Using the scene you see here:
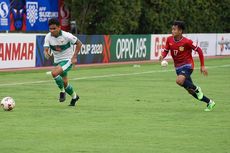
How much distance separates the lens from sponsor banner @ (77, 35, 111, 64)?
37.8 metres

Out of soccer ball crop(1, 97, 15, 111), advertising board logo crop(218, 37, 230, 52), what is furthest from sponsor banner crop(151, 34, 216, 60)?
soccer ball crop(1, 97, 15, 111)

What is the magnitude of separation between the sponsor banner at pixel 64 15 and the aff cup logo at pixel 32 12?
266 cm

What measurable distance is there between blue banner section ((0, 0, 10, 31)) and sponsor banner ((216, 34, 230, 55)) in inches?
647

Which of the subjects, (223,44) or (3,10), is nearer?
(3,10)

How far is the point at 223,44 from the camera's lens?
5309 cm

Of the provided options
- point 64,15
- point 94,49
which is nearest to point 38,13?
point 64,15

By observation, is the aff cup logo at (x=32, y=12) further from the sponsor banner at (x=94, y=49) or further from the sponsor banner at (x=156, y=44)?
the sponsor banner at (x=156, y=44)

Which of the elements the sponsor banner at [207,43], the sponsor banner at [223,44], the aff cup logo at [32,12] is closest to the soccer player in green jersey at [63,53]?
the aff cup logo at [32,12]

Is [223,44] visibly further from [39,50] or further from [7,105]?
[7,105]

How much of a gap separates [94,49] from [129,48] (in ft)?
10.9

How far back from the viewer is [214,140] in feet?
A: 41.5

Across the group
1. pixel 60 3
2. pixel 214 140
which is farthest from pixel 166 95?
pixel 60 3

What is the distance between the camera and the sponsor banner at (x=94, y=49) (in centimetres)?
3781

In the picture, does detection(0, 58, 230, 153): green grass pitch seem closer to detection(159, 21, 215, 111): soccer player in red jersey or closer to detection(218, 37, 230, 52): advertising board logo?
detection(159, 21, 215, 111): soccer player in red jersey
